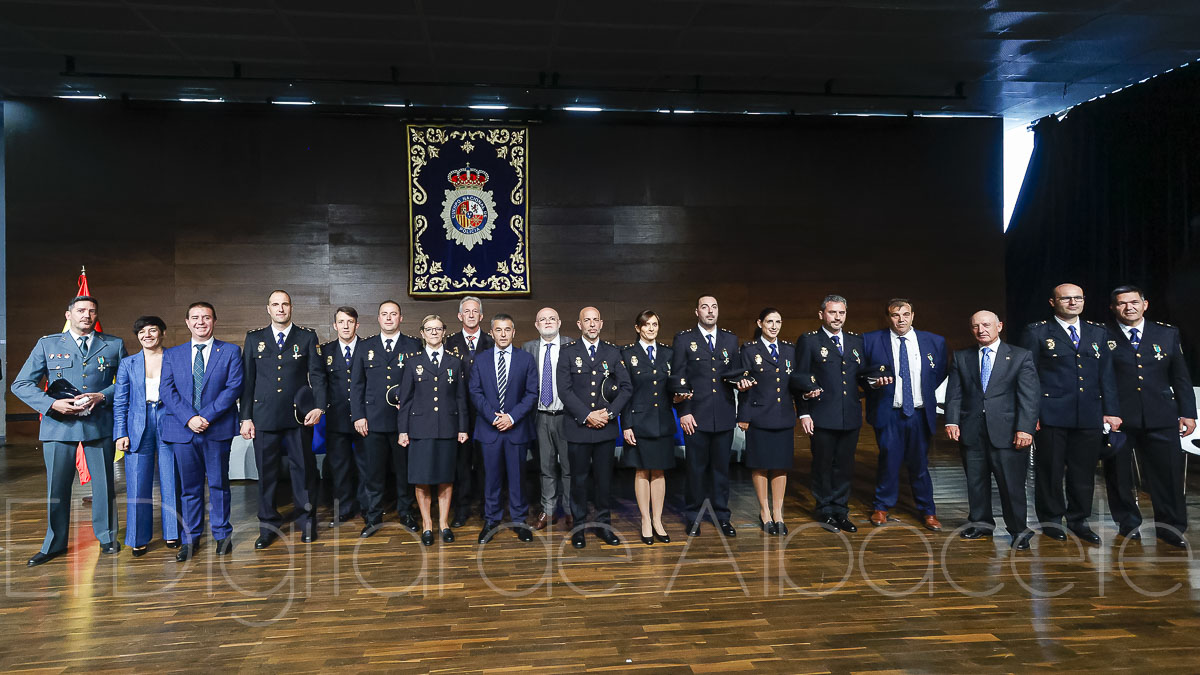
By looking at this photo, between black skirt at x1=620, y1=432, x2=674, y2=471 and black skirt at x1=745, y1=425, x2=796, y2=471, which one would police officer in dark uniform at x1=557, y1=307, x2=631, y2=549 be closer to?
black skirt at x1=620, y1=432, x2=674, y2=471

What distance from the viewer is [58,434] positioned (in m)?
3.76

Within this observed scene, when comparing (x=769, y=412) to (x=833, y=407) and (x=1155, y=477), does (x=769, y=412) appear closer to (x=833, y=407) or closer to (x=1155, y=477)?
(x=833, y=407)

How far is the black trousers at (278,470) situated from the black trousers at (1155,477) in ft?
16.9

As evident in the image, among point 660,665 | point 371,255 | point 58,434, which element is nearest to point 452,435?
point 660,665

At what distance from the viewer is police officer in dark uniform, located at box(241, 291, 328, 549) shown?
400 cm

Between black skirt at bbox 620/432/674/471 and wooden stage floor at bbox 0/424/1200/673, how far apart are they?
1.58ft

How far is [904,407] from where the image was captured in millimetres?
4402

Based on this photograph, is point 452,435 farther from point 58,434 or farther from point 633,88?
point 633,88

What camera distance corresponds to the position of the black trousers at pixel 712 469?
163 inches

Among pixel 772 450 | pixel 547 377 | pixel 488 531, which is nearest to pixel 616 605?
pixel 488 531

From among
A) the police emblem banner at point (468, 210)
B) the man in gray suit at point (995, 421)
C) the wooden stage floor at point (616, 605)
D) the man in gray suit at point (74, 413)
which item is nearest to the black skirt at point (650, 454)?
the wooden stage floor at point (616, 605)

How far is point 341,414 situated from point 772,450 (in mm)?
2915

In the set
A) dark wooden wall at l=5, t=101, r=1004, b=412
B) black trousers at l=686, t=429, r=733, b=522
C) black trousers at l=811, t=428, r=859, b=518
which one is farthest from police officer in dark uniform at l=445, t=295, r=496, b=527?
dark wooden wall at l=5, t=101, r=1004, b=412

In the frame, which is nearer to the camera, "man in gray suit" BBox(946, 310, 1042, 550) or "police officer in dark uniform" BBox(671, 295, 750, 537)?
"man in gray suit" BBox(946, 310, 1042, 550)
